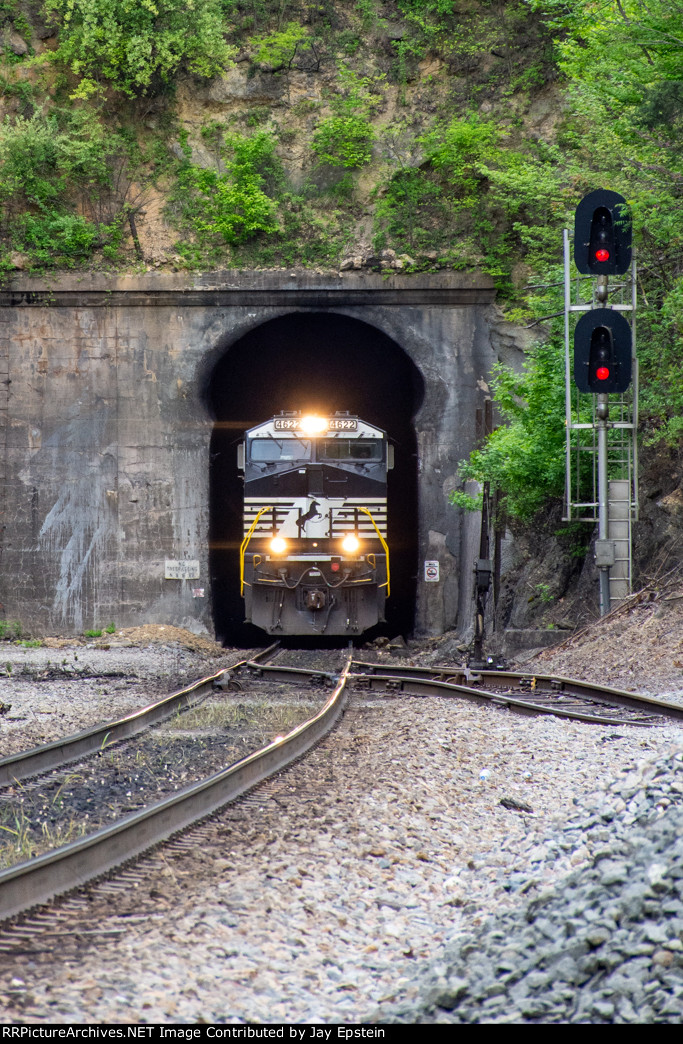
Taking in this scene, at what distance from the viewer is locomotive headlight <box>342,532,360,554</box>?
661 inches

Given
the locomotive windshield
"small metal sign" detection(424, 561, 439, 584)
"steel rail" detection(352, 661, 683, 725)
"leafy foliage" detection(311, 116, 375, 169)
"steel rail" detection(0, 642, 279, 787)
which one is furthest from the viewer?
"leafy foliage" detection(311, 116, 375, 169)

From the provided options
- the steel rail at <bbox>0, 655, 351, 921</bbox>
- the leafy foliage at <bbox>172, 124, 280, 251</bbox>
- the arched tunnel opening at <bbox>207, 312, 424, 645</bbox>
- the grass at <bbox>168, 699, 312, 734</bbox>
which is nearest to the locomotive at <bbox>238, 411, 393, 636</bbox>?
the arched tunnel opening at <bbox>207, 312, 424, 645</bbox>

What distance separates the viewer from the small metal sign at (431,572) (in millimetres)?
19656

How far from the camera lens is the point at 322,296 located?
19453mm

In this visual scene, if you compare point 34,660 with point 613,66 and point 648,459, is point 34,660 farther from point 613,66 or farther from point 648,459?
point 613,66

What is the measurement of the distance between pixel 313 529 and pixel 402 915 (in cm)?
1296

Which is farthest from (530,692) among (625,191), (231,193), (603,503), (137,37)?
(137,37)

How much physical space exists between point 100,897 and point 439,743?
365cm

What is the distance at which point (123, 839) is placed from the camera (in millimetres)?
4461

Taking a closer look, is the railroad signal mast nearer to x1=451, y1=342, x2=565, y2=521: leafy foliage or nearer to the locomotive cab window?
x1=451, y1=342, x2=565, y2=521: leafy foliage

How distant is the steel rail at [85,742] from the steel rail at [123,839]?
1612 millimetres

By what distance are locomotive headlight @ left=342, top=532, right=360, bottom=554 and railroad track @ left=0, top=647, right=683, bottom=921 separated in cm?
269

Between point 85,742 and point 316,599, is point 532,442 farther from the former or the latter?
point 85,742

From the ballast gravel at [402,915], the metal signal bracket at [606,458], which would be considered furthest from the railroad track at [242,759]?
the metal signal bracket at [606,458]
